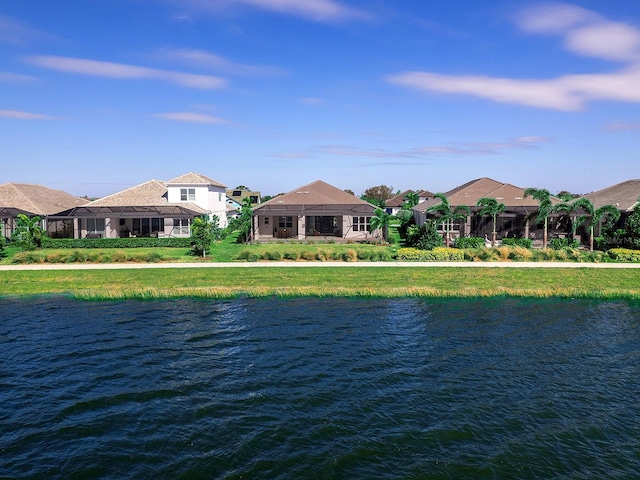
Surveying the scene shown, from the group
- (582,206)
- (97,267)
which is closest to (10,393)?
(97,267)

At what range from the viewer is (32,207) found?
49.5 m

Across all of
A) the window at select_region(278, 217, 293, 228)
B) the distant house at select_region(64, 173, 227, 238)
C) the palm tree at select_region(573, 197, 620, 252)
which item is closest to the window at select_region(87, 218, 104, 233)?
the distant house at select_region(64, 173, 227, 238)

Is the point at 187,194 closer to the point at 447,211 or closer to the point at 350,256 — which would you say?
the point at 350,256

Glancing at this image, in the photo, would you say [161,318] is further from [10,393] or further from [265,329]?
[10,393]

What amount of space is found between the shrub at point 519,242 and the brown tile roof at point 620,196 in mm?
8700

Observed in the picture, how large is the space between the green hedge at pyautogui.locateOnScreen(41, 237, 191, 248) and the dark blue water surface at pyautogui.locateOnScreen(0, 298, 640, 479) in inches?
787

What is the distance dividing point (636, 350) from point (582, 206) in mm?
28912

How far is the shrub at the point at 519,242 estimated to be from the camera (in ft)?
137

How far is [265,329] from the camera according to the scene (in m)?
21.1

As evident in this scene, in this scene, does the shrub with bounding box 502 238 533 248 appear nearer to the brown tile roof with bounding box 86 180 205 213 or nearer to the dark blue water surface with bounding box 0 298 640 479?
the dark blue water surface with bounding box 0 298 640 479

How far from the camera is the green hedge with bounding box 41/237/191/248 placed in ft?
138

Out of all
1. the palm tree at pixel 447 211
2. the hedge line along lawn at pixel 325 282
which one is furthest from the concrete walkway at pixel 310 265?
the palm tree at pixel 447 211

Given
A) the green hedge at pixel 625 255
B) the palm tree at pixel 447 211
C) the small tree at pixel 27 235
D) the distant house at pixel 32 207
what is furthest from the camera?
the distant house at pixel 32 207

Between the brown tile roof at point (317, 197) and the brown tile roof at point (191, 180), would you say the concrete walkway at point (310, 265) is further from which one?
the brown tile roof at point (191, 180)
